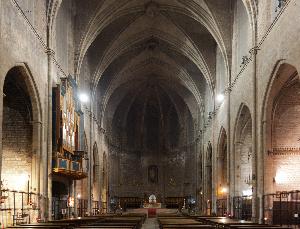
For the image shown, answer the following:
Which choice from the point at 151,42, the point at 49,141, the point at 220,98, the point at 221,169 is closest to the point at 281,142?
the point at 49,141

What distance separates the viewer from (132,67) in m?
46.1

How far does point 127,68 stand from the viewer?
45469 mm

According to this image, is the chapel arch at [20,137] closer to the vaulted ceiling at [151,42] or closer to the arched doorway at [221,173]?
the vaulted ceiling at [151,42]

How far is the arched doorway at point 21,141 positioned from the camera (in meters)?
22.8

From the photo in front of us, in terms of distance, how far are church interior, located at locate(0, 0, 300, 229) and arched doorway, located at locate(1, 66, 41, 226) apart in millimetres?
48

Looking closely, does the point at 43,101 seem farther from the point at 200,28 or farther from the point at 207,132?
the point at 207,132

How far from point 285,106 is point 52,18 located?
12416mm

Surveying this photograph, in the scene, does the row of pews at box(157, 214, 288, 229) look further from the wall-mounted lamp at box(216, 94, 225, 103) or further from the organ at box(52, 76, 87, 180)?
the wall-mounted lamp at box(216, 94, 225, 103)

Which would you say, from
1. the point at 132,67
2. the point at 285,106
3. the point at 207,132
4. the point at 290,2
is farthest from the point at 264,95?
the point at 132,67

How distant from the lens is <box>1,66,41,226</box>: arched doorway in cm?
2280

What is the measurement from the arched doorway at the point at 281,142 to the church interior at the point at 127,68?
54mm

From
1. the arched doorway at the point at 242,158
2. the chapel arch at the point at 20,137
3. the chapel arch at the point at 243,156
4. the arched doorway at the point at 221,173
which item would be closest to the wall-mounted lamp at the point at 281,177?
the arched doorway at the point at 242,158

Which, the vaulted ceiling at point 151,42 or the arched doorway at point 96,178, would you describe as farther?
the arched doorway at point 96,178

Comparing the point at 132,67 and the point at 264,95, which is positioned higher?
the point at 132,67
